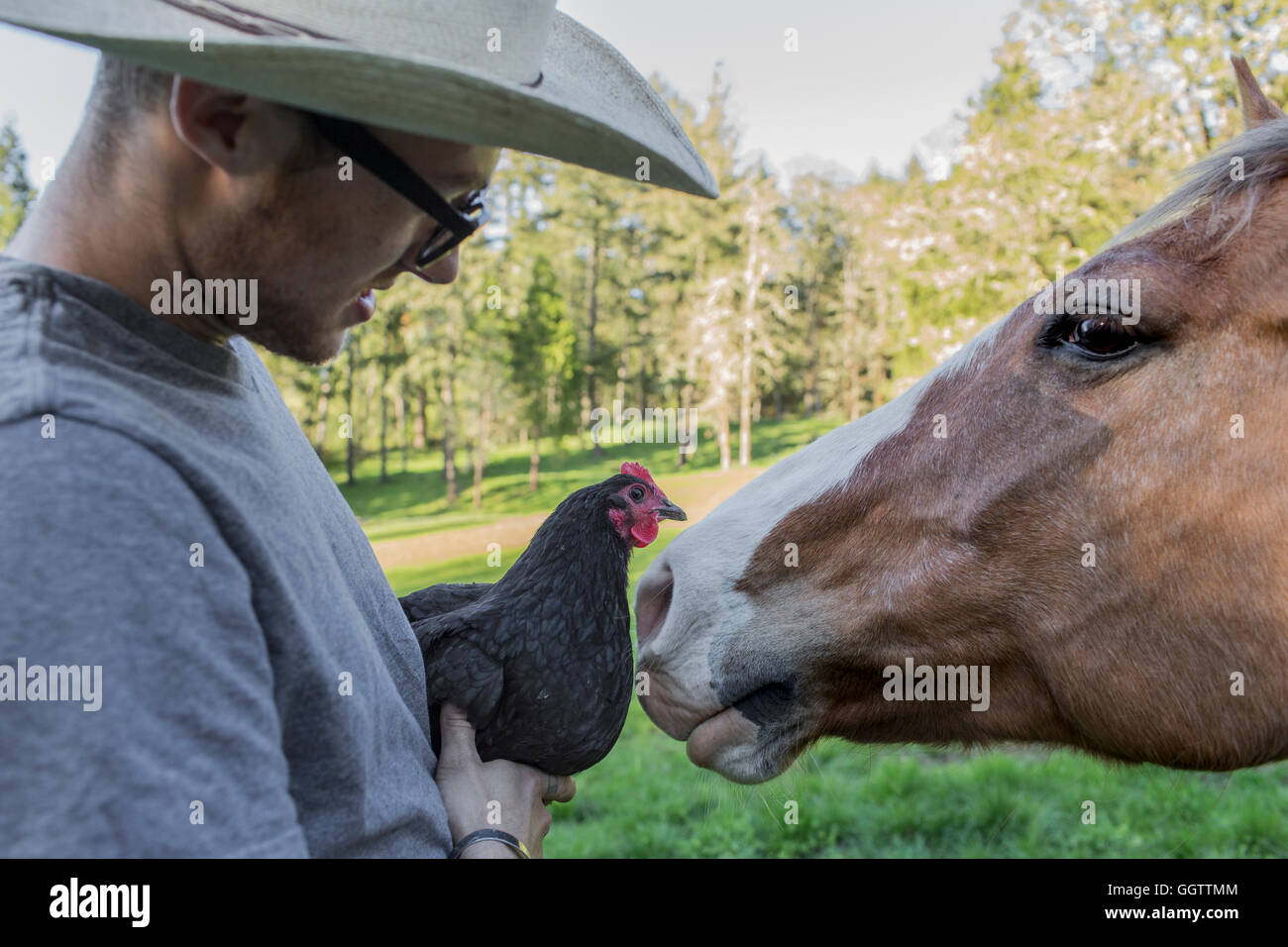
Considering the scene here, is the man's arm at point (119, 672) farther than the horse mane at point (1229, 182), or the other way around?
the horse mane at point (1229, 182)

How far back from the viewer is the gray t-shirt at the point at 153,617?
2.35 ft

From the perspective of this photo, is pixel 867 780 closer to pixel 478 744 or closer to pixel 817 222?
pixel 478 744

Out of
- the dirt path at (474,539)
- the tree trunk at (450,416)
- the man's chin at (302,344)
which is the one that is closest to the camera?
the man's chin at (302,344)

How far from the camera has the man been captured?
73cm

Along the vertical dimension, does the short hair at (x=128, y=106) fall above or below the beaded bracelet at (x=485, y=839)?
above

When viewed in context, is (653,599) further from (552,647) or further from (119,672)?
(119,672)

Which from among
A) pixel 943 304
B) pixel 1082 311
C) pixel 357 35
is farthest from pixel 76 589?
pixel 943 304

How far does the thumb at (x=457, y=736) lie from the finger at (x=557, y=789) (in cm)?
14

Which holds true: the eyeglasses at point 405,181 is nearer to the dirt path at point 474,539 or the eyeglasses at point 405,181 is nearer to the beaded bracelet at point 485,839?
the beaded bracelet at point 485,839

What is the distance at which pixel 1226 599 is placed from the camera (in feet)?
5.44
